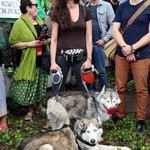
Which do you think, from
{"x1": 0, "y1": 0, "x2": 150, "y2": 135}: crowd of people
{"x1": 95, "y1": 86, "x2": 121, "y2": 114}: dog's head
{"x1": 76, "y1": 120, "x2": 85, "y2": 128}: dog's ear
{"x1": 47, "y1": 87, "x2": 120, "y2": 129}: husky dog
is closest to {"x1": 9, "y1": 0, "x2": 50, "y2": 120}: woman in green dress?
{"x1": 0, "y1": 0, "x2": 150, "y2": 135}: crowd of people

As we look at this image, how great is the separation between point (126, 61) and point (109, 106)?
2.28 feet

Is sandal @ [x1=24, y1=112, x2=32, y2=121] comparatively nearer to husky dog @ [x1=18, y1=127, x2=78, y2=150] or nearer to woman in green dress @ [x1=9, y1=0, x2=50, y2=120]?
woman in green dress @ [x1=9, y1=0, x2=50, y2=120]

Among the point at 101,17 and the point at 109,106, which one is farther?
the point at 101,17

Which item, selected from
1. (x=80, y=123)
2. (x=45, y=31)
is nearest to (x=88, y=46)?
(x=45, y=31)

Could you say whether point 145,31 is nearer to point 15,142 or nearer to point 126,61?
point 126,61

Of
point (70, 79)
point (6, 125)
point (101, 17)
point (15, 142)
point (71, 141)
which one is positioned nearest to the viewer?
point (71, 141)

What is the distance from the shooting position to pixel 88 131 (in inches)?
203

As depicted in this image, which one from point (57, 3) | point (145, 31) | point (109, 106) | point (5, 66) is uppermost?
point (57, 3)

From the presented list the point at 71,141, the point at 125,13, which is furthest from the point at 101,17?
the point at 71,141

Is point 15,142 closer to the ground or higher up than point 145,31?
closer to the ground

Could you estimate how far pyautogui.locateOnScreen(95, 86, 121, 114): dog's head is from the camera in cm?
609

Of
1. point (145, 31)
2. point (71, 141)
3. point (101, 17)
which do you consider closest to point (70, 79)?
point (101, 17)

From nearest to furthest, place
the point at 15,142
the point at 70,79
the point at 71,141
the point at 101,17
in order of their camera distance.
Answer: the point at 71,141, the point at 15,142, the point at 101,17, the point at 70,79

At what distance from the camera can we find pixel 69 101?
19.6 ft
